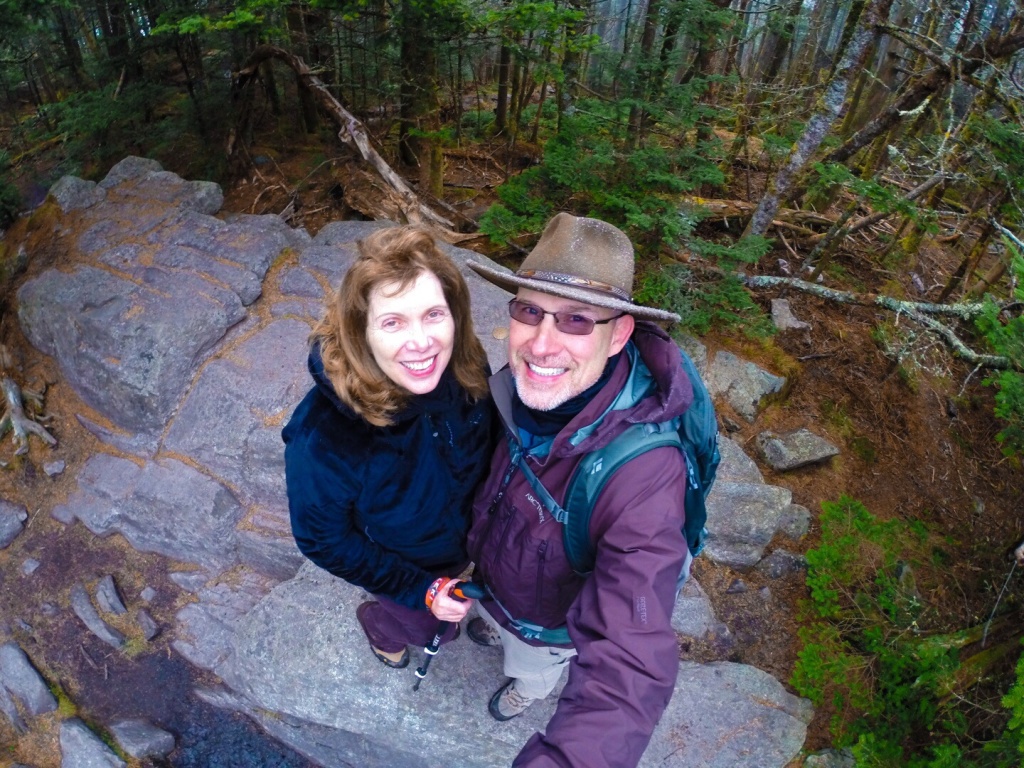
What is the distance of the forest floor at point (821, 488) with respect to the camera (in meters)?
4.21

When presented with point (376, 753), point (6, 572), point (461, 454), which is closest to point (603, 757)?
point (461, 454)

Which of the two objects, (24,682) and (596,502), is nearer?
(596,502)

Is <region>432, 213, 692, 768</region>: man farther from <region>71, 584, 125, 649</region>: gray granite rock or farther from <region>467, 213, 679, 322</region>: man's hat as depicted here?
<region>71, 584, 125, 649</region>: gray granite rock

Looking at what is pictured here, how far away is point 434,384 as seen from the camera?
7.50 feet

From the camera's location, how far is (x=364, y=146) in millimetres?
6527

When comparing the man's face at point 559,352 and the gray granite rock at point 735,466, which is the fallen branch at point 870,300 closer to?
the gray granite rock at point 735,466

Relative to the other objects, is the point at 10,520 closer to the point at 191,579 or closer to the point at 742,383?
the point at 191,579

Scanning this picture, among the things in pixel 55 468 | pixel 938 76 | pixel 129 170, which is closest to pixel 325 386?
pixel 55 468

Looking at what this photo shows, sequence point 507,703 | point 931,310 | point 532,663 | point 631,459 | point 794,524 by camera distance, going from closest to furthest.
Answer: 1. point 631,459
2. point 532,663
3. point 507,703
4. point 794,524
5. point 931,310

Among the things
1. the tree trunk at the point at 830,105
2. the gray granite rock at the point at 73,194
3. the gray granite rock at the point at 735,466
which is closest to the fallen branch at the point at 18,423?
the gray granite rock at the point at 73,194

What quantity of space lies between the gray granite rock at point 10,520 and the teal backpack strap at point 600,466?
18.9 ft

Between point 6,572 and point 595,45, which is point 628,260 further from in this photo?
point 6,572

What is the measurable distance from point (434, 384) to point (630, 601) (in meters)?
1.06

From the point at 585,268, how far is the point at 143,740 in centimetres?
479
